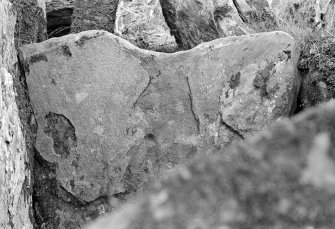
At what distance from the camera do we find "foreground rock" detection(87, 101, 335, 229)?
1186 mm

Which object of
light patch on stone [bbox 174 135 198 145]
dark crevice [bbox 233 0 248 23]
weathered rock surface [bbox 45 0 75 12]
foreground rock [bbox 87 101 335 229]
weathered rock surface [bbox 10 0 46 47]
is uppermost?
foreground rock [bbox 87 101 335 229]

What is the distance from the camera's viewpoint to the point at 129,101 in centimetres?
589

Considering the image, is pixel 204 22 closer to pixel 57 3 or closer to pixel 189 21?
pixel 189 21

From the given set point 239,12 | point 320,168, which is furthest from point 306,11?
point 320,168

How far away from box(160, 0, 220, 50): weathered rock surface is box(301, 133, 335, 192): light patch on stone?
18.1 ft

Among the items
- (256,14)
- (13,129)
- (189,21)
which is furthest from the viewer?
(256,14)

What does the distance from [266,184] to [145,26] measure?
18.3 ft

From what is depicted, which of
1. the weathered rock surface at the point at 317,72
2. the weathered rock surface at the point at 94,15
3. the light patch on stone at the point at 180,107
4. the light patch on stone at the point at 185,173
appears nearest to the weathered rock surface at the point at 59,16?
the weathered rock surface at the point at 94,15

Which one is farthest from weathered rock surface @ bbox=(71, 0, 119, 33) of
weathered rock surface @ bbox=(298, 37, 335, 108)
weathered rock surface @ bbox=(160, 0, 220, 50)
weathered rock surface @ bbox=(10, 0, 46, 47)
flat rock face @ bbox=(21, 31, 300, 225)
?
weathered rock surface @ bbox=(298, 37, 335, 108)

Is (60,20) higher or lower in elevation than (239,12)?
lower

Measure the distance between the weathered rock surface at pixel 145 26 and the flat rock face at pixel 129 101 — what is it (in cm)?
63

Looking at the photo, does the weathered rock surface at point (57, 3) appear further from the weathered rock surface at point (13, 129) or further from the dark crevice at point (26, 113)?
the dark crevice at point (26, 113)

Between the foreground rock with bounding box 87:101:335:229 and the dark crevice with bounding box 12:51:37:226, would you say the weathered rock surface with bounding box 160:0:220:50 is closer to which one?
the dark crevice with bounding box 12:51:37:226

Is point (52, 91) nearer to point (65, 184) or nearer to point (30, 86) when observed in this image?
point (30, 86)
